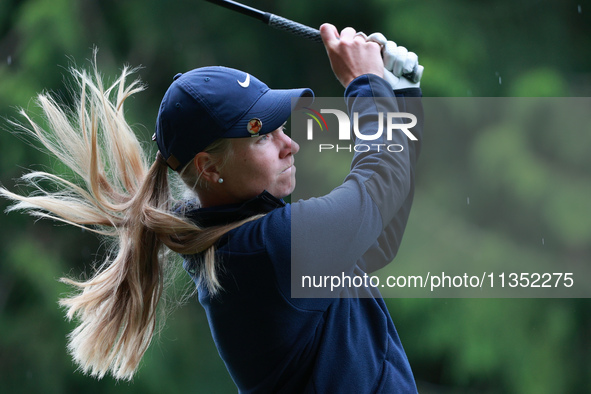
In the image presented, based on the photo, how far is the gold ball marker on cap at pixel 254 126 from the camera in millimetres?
1414

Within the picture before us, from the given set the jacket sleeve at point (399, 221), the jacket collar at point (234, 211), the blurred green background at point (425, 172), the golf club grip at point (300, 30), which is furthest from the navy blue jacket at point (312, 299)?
the blurred green background at point (425, 172)

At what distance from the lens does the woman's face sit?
1440 millimetres

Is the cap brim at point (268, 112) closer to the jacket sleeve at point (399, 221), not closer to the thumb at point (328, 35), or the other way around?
the thumb at point (328, 35)

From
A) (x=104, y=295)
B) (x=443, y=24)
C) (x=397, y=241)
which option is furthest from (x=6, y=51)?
(x=397, y=241)

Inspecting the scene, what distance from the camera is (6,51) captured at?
420cm

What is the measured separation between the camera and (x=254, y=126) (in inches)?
55.8

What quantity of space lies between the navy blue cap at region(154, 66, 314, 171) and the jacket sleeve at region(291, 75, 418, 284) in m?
0.18

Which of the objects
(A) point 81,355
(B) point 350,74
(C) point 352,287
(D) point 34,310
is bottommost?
(D) point 34,310

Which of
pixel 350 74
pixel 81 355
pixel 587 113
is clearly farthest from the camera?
pixel 587 113

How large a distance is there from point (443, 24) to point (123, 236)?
2743 millimetres

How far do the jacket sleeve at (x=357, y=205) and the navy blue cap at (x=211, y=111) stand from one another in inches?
7.0

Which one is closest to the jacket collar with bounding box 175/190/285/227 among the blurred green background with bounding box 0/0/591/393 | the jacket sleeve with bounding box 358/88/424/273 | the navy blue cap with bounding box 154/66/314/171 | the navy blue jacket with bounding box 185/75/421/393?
the navy blue jacket with bounding box 185/75/421/393

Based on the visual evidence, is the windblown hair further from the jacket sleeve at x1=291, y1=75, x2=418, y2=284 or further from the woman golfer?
the jacket sleeve at x1=291, y1=75, x2=418, y2=284

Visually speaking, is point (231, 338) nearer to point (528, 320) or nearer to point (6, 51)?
point (528, 320)
